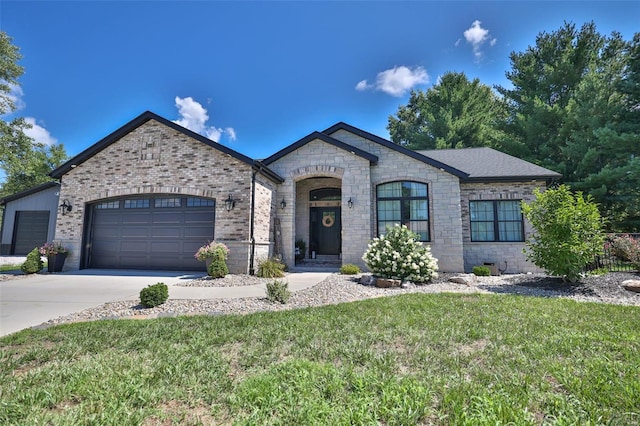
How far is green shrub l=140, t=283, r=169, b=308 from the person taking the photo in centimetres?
555

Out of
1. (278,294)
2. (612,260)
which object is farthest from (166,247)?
(612,260)

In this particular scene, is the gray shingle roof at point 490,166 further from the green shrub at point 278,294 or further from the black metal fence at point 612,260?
the green shrub at point 278,294

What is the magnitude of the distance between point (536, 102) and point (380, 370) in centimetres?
2236

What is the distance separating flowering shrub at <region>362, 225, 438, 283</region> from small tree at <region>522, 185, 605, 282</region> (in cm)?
309

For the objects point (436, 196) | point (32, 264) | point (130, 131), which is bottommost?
point (32, 264)

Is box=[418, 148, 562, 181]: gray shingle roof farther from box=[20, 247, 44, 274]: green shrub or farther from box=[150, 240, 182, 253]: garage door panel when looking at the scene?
box=[20, 247, 44, 274]: green shrub

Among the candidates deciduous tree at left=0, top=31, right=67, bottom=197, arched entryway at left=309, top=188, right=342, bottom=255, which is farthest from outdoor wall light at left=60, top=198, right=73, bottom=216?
deciduous tree at left=0, top=31, right=67, bottom=197

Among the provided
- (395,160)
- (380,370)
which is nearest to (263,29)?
(395,160)

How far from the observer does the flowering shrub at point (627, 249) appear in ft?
31.1

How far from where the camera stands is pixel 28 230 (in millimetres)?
18297

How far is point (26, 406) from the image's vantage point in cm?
224

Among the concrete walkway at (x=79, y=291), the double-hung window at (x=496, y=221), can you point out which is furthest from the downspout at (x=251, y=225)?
the double-hung window at (x=496, y=221)

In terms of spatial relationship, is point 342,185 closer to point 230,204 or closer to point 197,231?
point 230,204

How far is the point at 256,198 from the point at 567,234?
956 cm
